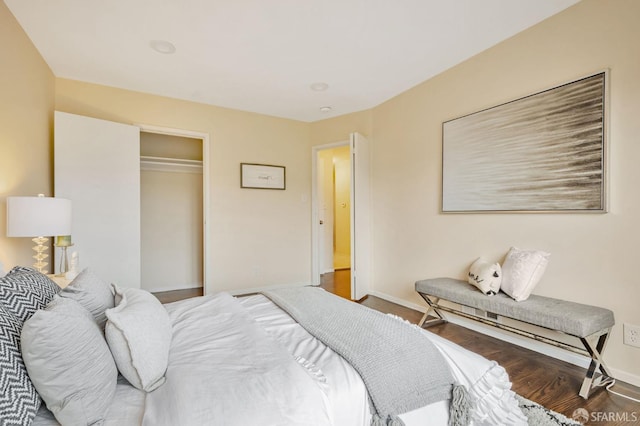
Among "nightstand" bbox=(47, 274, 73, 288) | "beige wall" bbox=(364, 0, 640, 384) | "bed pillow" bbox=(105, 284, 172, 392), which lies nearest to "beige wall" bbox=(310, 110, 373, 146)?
"beige wall" bbox=(364, 0, 640, 384)

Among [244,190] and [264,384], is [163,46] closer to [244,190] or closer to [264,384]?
[244,190]

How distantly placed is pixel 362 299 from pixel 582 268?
90.7 inches

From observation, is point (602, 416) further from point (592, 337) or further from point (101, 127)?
point (101, 127)

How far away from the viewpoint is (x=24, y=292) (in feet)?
3.31

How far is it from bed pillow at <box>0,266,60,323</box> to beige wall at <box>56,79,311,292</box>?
2.72m

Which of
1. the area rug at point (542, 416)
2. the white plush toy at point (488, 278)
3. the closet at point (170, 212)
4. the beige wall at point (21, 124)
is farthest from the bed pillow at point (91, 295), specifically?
the closet at point (170, 212)

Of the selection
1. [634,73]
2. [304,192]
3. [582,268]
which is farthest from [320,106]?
[582,268]

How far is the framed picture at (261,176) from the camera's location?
412 cm

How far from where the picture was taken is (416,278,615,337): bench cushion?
175cm

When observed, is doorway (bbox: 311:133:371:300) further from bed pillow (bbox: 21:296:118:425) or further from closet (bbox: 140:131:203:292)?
bed pillow (bbox: 21:296:118:425)

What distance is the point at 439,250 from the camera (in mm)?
3123

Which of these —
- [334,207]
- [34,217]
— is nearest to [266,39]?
[34,217]

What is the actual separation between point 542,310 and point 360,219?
2.20 metres

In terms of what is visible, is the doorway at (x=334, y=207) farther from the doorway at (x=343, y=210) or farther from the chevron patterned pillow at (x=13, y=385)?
the chevron patterned pillow at (x=13, y=385)
